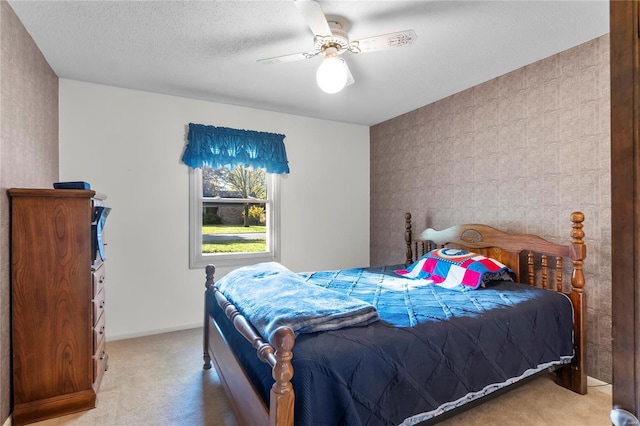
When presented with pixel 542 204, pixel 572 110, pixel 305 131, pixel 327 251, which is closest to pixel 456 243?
pixel 542 204

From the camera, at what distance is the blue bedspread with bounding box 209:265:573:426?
1396 mm

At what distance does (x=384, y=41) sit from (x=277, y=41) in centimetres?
87

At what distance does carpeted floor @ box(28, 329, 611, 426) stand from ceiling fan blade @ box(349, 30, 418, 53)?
7.66 feet

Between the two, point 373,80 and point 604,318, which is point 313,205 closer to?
point 373,80

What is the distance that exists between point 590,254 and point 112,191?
168 inches

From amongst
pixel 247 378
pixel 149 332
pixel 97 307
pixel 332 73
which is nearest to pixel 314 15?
pixel 332 73

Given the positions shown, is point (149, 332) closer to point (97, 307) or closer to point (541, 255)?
point (97, 307)

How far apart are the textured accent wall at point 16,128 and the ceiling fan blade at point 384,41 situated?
2142 mm

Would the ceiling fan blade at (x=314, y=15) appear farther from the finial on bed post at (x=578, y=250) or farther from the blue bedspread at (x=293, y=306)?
the finial on bed post at (x=578, y=250)

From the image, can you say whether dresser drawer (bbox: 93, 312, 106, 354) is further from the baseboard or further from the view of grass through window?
the view of grass through window

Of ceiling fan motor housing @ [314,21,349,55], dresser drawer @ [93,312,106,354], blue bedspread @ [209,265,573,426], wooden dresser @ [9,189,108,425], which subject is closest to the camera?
blue bedspread @ [209,265,573,426]

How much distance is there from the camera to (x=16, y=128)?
2.12 metres

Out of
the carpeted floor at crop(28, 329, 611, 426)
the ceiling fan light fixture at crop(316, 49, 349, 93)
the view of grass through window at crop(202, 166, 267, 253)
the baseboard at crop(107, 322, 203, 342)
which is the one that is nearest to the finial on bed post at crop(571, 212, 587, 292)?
the carpeted floor at crop(28, 329, 611, 426)

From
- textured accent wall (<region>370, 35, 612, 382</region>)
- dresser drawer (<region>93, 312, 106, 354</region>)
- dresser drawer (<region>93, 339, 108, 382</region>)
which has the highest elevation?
textured accent wall (<region>370, 35, 612, 382</region>)
